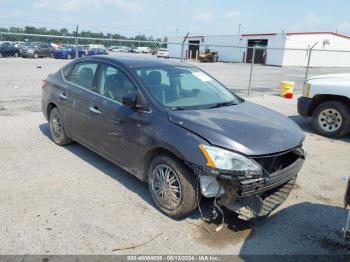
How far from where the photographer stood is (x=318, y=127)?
7273mm

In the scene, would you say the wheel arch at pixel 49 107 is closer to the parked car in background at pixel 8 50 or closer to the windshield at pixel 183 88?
the windshield at pixel 183 88

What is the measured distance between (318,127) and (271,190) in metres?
4.16

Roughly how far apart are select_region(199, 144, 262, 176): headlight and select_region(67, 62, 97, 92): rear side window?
2.18m

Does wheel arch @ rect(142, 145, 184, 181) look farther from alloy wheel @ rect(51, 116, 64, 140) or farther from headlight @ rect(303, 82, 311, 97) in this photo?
headlight @ rect(303, 82, 311, 97)

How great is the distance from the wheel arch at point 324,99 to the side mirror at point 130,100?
15.9 ft

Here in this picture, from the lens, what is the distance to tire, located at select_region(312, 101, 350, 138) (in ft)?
22.5

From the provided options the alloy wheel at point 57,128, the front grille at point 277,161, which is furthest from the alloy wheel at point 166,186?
the alloy wheel at point 57,128

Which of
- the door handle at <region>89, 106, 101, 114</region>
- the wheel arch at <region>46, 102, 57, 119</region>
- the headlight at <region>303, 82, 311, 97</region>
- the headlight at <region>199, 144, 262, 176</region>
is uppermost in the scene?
the headlight at <region>303, 82, 311, 97</region>

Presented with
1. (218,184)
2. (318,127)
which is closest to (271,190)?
(218,184)

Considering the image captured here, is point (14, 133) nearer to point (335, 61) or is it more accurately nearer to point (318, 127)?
point (318, 127)

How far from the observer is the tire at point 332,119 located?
22.5 feet

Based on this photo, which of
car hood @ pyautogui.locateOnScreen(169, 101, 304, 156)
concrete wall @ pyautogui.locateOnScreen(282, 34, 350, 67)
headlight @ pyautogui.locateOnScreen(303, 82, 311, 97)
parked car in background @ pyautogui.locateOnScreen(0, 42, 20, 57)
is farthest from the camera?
concrete wall @ pyautogui.locateOnScreen(282, 34, 350, 67)

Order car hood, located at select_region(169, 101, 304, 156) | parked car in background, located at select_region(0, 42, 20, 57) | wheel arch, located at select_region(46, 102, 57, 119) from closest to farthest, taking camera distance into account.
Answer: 1. car hood, located at select_region(169, 101, 304, 156)
2. wheel arch, located at select_region(46, 102, 57, 119)
3. parked car in background, located at select_region(0, 42, 20, 57)

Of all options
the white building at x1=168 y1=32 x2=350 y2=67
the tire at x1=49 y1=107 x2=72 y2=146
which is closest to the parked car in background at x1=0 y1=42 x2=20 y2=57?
the white building at x1=168 y1=32 x2=350 y2=67
